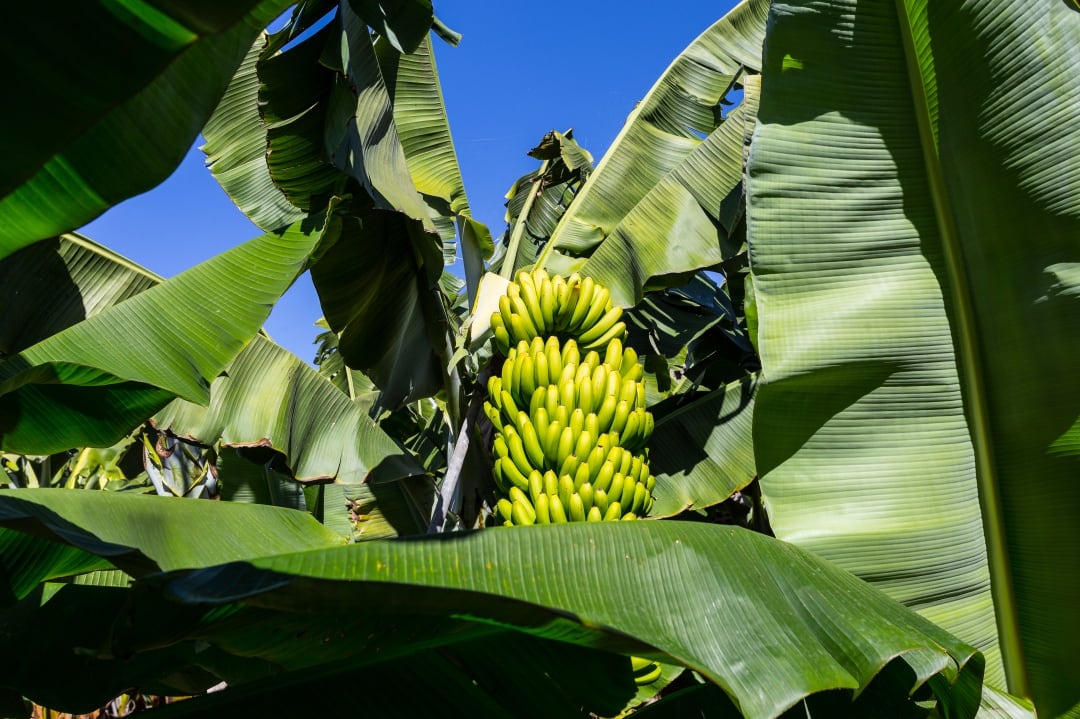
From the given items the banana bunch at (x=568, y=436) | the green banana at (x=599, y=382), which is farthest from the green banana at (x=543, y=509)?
the green banana at (x=599, y=382)

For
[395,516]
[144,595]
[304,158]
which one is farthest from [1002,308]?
[395,516]

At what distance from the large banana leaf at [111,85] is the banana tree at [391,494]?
0.52 feet

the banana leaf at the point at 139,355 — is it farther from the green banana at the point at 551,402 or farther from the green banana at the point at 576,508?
the green banana at the point at 576,508

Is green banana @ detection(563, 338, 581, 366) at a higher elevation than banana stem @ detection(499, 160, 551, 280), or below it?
below

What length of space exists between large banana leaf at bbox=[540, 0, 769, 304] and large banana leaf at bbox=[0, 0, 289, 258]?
2.27 meters

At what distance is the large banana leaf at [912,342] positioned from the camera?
5.42 ft

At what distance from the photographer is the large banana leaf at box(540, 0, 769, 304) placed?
311 centimetres

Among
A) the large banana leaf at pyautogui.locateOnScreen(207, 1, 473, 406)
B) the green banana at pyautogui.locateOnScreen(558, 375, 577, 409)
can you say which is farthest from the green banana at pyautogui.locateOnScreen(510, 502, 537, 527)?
the large banana leaf at pyautogui.locateOnScreen(207, 1, 473, 406)

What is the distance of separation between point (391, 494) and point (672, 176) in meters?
1.89

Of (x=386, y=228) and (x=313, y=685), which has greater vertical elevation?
(x=386, y=228)

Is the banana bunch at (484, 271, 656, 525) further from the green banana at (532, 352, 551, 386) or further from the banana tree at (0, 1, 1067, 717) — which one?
the banana tree at (0, 1, 1067, 717)

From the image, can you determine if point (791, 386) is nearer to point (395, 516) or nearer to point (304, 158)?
point (304, 158)

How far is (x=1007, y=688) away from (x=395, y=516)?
2.56m

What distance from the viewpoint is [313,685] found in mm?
1272
